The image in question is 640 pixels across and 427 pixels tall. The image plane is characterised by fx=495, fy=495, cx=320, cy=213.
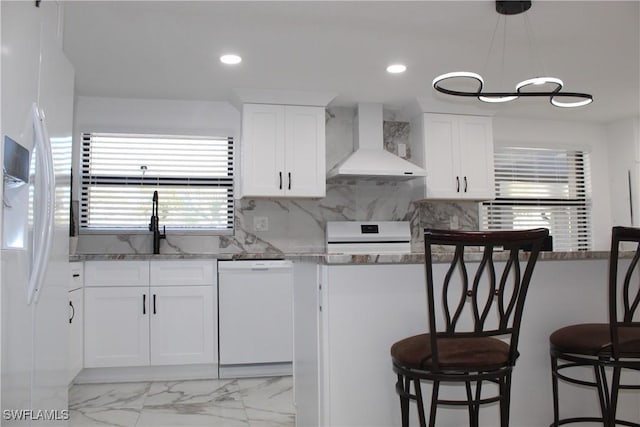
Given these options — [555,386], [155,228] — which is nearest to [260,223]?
[155,228]

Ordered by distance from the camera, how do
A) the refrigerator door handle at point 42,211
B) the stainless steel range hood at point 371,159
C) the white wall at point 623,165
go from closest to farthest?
the refrigerator door handle at point 42,211
the stainless steel range hood at point 371,159
the white wall at point 623,165

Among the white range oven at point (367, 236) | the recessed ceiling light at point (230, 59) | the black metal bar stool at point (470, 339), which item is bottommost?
the black metal bar stool at point (470, 339)

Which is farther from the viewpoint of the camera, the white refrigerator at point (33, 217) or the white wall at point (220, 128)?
the white wall at point (220, 128)

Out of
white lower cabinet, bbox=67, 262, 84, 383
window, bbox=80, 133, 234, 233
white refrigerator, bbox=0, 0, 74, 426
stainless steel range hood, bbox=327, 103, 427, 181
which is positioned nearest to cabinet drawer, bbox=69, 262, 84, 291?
white lower cabinet, bbox=67, 262, 84, 383

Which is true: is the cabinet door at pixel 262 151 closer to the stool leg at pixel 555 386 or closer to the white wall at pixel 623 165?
the stool leg at pixel 555 386

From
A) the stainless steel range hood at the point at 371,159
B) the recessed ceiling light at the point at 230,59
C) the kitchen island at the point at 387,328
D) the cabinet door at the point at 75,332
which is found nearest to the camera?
the kitchen island at the point at 387,328

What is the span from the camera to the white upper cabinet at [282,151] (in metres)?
4.14

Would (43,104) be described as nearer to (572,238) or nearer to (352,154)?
(352,154)

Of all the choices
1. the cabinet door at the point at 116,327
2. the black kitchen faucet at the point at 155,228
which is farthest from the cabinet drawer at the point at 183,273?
the black kitchen faucet at the point at 155,228

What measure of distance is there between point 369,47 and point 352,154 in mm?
1302

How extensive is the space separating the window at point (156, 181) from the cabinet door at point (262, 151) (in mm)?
421

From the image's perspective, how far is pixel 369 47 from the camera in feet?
10.7

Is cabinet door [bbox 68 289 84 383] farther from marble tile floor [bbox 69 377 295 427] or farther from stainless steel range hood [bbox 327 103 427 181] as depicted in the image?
stainless steel range hood [bbox 327 103 427 181]

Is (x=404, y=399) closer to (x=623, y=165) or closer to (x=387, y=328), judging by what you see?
(x=387, y=328)
